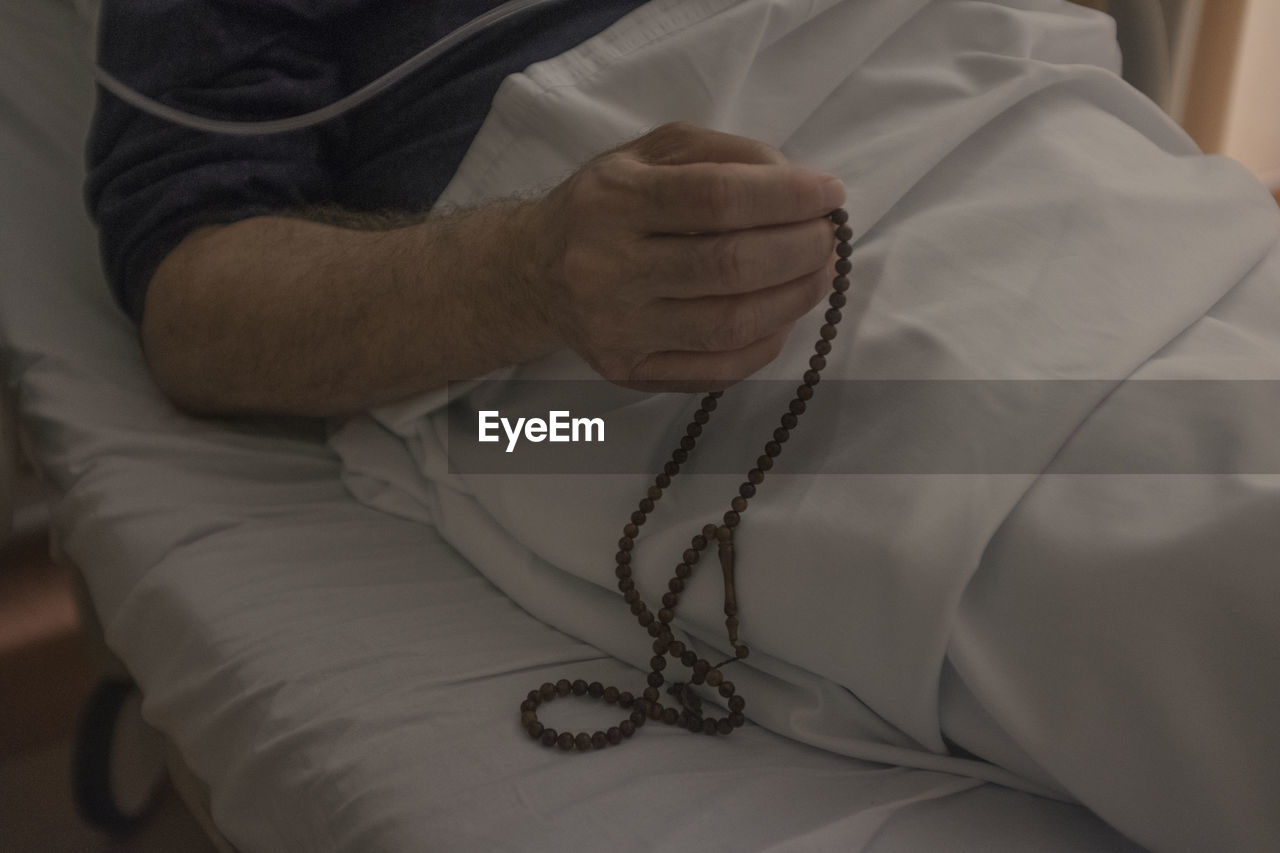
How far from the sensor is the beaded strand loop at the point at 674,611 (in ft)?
1.86

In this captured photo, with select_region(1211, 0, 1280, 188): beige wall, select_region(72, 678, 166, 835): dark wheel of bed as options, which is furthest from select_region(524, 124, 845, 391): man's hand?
select_region(1211, 0, 1280, 188): beige wall

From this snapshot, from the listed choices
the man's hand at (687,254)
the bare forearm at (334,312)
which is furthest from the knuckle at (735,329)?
the bare forearm at (334,312)

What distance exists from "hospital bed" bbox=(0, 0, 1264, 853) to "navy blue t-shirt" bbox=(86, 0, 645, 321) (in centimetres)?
11

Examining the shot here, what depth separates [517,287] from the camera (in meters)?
0.64

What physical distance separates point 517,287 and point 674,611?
8.7 inches

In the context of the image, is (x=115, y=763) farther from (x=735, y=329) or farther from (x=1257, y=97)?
(x=1257, y=97)

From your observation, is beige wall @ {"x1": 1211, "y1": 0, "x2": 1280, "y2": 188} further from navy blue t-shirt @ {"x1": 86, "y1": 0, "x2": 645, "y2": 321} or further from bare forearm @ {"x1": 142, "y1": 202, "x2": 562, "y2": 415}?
bare forearm @ {"x1": 142, "y1": 202, "x2": 562, "y2": 415}

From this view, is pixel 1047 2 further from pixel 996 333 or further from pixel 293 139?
pixel 293 139

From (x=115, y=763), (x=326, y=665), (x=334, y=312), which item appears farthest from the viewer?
(x=115, y=763)

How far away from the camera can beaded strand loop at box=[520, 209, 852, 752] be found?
22.3 inches

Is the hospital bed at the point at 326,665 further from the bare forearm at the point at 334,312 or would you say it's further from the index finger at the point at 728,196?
the index finger at the point at 728,196

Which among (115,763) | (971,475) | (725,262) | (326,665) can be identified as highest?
(725,262)

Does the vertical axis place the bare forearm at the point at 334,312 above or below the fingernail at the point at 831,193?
below

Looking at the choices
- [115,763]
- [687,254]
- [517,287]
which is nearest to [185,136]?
[517,287]
